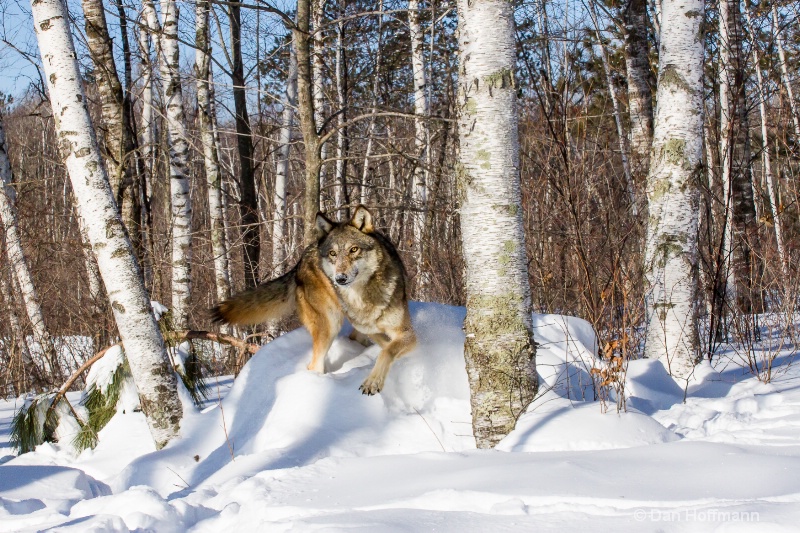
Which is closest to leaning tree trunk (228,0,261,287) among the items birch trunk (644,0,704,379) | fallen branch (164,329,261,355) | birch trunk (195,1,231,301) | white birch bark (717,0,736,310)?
birch trunk (195,1,231,301)

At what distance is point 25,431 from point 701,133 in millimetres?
6288

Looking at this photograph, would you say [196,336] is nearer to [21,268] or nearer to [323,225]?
[323,225]

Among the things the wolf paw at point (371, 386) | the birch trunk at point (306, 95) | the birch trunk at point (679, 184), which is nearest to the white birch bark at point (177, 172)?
the birch trunk at point (306, 95)

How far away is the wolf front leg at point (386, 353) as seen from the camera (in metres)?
4.75

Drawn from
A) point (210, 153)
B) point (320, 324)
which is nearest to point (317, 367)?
point (320, 324)

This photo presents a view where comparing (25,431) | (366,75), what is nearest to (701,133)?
(25,431)

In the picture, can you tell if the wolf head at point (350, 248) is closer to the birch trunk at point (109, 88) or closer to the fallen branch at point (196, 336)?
the fallen branch at point (196, 336)

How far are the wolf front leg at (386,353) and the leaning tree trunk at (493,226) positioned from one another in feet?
3.06

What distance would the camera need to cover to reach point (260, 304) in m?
5.81

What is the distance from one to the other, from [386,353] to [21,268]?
7.91m

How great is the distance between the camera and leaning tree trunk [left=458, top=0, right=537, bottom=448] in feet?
12.4

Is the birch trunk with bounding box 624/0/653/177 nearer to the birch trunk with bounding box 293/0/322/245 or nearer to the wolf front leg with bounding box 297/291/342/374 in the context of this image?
the birch trunk with bounding box 293/0/322/245

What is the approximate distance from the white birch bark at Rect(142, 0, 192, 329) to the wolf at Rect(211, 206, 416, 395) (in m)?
3.83

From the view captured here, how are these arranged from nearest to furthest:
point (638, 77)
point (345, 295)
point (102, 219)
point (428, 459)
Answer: point (428, 459) < point (102, 219) < point (345, 295) < point (638, 77)
